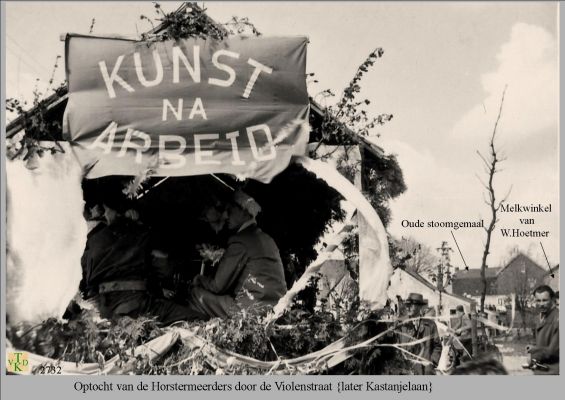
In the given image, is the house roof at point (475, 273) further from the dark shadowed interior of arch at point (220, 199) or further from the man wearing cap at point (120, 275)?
the man wearing cap at point (120, 275)

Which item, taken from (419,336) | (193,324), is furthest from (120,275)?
(419,336)

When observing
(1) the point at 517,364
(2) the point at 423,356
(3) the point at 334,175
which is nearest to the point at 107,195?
(3) the point at 334,175

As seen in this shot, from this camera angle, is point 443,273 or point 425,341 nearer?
point 425,341

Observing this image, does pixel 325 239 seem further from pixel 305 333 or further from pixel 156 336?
pixel 156 336

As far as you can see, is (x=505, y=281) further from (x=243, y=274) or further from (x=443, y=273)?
(x=243, y=274)

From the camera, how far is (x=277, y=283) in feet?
30.6

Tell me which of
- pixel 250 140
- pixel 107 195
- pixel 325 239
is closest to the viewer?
pixel 250 140

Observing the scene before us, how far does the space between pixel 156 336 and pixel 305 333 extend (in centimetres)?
165

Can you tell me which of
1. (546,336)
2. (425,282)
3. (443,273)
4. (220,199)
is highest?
(220,199)

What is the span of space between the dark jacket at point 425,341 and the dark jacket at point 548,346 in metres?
1.06

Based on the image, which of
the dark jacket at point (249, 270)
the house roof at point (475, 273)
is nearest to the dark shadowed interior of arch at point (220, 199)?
the dark jacket at point (249, 270)

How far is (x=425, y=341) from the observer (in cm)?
895

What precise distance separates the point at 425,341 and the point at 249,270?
216 cm

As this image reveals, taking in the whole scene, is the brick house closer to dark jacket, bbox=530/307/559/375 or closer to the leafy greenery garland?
dark jacket, bbox=530/307/559/375
